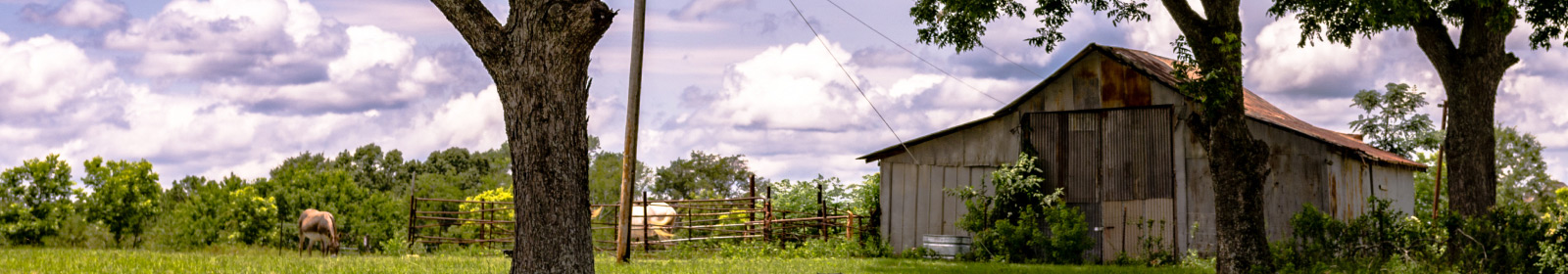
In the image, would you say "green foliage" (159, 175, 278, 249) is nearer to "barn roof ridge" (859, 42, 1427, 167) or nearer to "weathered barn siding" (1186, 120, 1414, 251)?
"barn roof ridge" (859, 42, 1427, 167)

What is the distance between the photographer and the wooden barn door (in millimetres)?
19266

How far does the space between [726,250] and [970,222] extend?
575 centimetres

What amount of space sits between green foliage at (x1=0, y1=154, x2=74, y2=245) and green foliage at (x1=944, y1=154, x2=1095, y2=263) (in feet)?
66.2

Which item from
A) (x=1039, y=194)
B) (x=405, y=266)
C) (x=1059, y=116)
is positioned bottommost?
(x=405, y=266)

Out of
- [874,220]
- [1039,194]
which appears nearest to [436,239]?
[874,220]

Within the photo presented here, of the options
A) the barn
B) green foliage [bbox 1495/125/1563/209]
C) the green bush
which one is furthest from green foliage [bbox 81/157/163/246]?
green foliage [bbox 1495/125/1563/209]

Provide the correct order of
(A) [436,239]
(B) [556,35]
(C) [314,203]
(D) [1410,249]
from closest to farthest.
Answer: (B) [556,35]
(D) [1410,249]
(A) [436,239]
(C) [314,203]

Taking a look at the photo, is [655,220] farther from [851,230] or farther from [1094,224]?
[1094,224]

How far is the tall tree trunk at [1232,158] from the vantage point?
609 inches

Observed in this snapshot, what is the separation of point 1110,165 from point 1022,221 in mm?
1946

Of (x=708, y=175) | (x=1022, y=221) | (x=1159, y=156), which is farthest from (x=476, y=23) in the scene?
(x=708, y=175)

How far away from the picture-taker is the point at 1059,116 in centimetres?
2027

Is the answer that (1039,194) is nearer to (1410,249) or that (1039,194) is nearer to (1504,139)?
(1410,249)

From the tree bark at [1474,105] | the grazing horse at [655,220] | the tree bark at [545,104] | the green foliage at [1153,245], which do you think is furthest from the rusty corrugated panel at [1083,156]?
the tree bark at [545,104]
